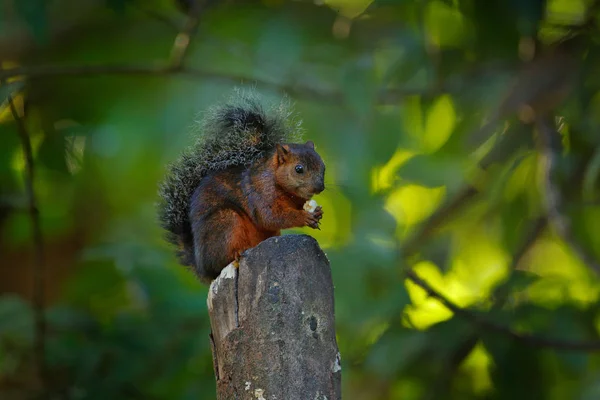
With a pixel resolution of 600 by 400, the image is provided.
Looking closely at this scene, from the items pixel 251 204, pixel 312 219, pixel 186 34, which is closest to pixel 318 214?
pixel 312 219

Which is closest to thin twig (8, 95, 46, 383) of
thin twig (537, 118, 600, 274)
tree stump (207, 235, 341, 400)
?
tree stump (207, 235, 341, 400)

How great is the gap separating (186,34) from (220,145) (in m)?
1.54

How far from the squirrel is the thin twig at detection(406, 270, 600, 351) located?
114cm

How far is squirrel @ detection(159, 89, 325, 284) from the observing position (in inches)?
101

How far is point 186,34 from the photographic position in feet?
13.6

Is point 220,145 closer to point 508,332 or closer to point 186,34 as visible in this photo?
point 186,34

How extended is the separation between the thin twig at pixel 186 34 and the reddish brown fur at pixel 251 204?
4.95ft

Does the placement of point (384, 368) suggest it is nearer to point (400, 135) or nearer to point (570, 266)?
point (400, 135)

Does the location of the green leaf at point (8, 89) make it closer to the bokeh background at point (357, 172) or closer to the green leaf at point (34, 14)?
the bokeh background at point (357, 172)

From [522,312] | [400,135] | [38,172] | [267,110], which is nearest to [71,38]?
[38,172]

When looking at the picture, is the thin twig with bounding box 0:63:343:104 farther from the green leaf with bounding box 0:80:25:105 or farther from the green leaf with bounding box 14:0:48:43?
the green leaf with bounding box 14:0:48:43

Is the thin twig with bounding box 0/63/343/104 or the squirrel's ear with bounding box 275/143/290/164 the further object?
the thin twig with bounding box 0/63/343/104

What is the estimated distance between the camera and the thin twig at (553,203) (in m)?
4.22

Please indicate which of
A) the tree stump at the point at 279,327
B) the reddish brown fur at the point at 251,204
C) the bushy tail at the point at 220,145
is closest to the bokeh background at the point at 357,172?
the bushy tail at the point at 220,145
